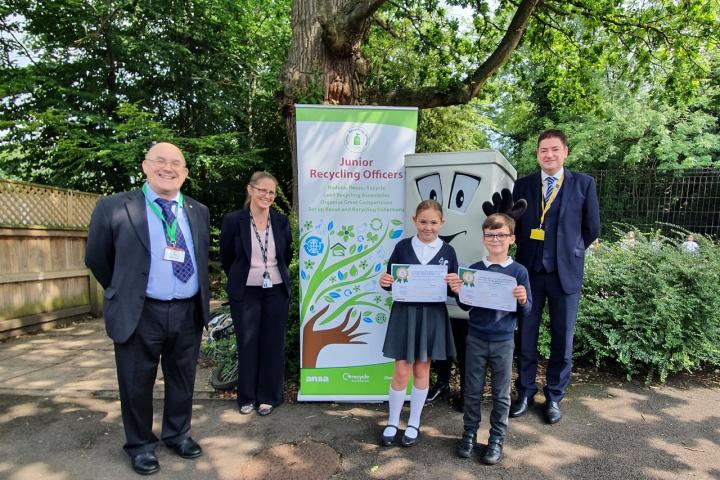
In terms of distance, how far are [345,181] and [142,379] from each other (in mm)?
2044

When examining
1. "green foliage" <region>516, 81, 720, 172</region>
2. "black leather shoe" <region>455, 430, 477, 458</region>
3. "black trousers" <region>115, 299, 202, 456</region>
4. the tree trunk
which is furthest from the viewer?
"green foliage" <region>516, 81, 720, 172</region>

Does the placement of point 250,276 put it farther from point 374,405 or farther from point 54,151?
point 54,151

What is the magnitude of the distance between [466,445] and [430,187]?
1928mm

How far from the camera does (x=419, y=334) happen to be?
304cm

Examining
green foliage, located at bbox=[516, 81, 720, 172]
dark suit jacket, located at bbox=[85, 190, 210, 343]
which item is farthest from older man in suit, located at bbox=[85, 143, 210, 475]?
green foliage, located at bbox=[516, 81, 720, 172]

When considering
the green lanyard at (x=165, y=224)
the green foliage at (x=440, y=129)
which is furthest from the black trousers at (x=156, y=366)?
the green foliage at (x=440, y=129)

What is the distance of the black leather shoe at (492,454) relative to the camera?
2818mm

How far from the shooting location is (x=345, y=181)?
11.8 ft

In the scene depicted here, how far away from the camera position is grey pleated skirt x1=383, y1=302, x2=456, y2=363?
299 cm

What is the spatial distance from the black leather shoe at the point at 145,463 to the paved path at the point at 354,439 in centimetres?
5

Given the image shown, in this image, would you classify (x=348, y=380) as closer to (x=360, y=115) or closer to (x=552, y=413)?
(x=552, y=413)

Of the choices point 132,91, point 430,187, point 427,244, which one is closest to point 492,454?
point 427,244

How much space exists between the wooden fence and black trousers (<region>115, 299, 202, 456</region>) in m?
4.78

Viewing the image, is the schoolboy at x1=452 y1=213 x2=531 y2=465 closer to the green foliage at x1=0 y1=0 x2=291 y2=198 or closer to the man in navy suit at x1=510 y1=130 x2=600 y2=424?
the man in navy suit at x1=510 y1=130 x2=600 y2=424
